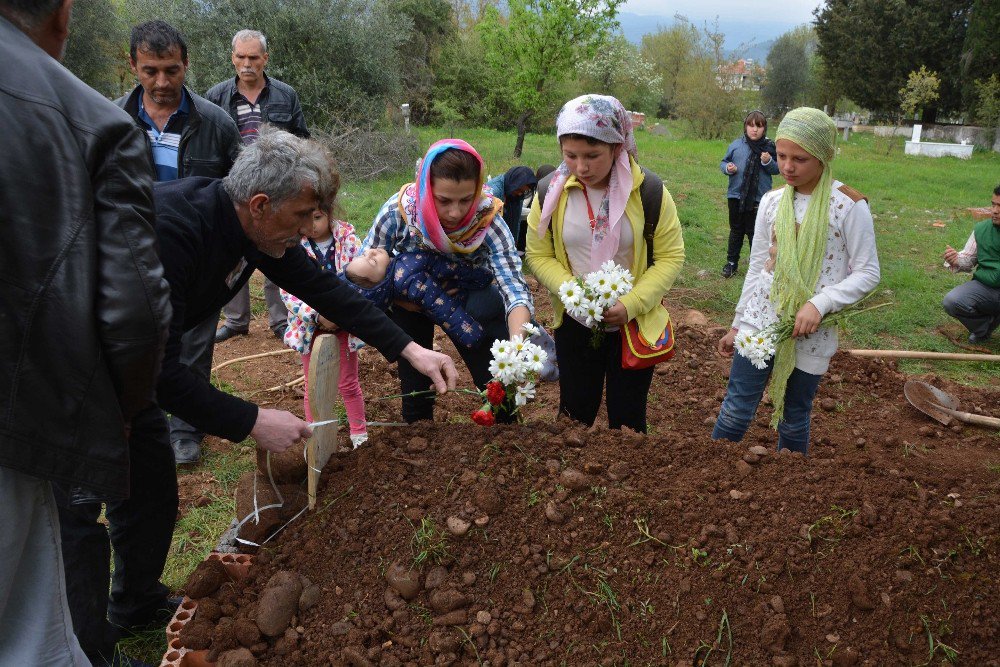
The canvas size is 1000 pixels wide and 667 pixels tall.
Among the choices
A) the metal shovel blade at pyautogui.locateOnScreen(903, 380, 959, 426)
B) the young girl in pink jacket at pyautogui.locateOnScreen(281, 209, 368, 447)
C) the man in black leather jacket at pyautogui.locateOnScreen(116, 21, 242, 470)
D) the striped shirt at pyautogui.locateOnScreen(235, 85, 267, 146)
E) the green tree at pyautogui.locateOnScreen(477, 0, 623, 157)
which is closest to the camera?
the young girl in pink jacket at pyautogui.locateOnScreen(281, 209, 368, 447)

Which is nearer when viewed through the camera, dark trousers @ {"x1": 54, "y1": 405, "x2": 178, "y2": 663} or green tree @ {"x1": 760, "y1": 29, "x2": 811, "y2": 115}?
dark trousers @ {"x1": 54, "y1": 405, "x2": 178, "y2": 663}

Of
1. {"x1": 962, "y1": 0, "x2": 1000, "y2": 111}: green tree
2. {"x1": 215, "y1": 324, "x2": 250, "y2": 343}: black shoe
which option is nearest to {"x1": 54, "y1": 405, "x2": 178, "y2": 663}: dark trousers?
{"x1": 215, "y1": 324, "x2": 250, "y2": 343}: black shoe

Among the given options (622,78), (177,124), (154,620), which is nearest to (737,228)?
(177,124)

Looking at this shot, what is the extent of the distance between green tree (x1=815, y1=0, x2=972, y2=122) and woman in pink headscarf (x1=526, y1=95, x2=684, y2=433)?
3123 centimetres

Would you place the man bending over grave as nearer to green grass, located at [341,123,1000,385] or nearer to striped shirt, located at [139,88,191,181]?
striped shirt, located at [139,88,191,181]

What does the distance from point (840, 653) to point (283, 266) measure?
81.1 inches

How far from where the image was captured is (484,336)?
308 centimetres

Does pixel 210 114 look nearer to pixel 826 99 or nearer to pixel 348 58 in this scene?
pixel 348 58

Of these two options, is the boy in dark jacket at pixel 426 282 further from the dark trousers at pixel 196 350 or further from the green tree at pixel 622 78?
the green tree at pixel 622 78

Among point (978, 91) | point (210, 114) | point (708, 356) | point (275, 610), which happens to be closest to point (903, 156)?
point (978, 91)

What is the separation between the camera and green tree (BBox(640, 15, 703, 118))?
3859 centimetres

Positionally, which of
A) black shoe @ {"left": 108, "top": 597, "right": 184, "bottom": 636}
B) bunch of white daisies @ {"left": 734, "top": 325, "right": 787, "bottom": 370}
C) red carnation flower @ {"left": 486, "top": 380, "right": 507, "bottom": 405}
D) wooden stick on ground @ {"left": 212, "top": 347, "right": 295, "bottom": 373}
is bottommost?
black shoe @ {"left": 108, "top": 597, "right": 184, "bottom": 636}

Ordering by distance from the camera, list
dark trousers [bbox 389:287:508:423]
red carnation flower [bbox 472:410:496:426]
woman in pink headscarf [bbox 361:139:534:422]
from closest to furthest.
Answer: red carnation flower [bbox 472:410:496:426]
woman in pink headscarf [bbox 361:139:534:422]
dark trousers [bbox 389:287:508:423]

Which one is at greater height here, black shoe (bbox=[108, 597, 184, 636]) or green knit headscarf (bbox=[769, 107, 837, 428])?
green knit headscarf (bbox=[769, 107, 837, 428])
